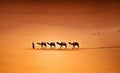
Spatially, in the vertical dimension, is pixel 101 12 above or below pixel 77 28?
above

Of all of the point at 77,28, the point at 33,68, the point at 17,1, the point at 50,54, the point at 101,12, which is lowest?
the point at 33,68

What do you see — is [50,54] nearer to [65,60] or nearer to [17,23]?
[65,60]

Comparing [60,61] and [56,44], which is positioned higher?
[56,44]

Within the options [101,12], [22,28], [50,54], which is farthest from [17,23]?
[101,12]

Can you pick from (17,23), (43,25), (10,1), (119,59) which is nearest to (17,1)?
(10,1)

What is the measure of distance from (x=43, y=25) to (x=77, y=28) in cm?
31

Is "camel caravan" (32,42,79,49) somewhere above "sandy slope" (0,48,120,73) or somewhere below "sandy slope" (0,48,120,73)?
above

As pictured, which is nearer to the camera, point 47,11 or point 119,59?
point 119,59

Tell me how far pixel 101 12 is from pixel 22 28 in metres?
0.73

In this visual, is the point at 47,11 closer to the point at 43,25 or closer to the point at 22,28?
the point at 43,25

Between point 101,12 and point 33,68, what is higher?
point 101,12

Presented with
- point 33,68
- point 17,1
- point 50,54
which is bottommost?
point 33,68

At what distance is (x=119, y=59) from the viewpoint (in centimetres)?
178

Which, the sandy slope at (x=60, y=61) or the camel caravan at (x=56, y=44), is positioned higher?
the camel caravan at (x=56, y=44)
